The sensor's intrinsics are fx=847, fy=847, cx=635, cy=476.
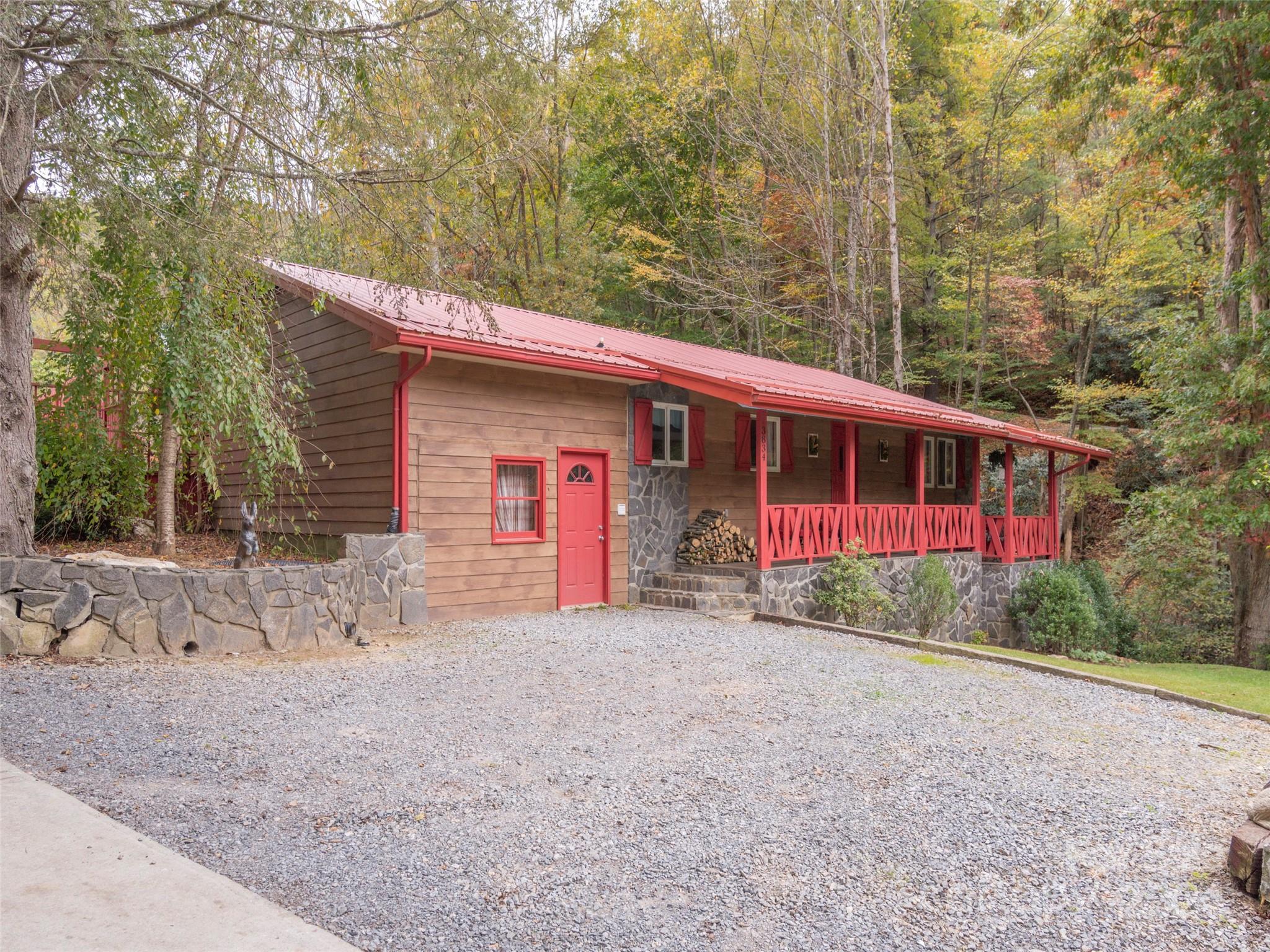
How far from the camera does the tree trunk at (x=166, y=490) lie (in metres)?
10.3

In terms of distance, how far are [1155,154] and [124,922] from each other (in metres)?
15.6

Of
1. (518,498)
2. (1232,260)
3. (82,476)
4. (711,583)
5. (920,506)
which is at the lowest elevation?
(711,583)

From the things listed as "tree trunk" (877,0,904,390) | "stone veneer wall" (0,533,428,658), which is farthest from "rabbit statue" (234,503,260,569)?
"tree trunk" (877,0,904,390)

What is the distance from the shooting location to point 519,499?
1025 cm

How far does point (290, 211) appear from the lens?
707cm

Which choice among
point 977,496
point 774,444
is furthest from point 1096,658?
point 774,444

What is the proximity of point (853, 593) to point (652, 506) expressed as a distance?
9.65 feet

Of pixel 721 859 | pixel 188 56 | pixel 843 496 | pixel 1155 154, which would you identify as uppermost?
pixel 1155 154

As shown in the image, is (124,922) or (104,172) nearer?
(124,922)

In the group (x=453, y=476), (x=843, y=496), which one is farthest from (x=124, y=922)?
(x=843, y=496)

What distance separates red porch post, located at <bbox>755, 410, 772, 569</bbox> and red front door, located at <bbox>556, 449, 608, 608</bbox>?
6.51 feet

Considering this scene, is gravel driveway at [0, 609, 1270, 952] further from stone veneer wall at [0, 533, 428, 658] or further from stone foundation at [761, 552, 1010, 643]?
stone foundation at [761, 552, 1010, 643]

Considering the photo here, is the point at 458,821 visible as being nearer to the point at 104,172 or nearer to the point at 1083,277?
the point at 104,172

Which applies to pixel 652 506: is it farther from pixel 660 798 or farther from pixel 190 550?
pixel 660 798
